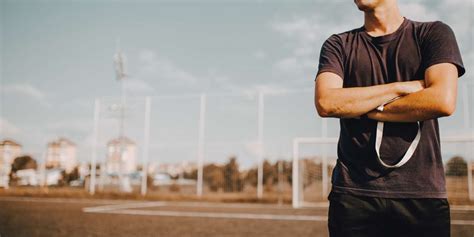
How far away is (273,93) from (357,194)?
15.7 meters

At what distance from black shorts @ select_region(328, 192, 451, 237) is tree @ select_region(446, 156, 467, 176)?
1204 cm

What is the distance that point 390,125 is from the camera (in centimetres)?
176

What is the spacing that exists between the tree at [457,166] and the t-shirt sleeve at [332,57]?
39.4 ft

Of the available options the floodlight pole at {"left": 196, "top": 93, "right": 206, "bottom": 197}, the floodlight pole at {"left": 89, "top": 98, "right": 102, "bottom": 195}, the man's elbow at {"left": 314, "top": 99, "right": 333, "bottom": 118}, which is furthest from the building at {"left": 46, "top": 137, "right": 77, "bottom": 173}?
the man's elbow at {"left": 314, "top": 99, "right": 333, "bottom": 118}

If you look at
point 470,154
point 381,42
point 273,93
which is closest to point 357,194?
point 381,42

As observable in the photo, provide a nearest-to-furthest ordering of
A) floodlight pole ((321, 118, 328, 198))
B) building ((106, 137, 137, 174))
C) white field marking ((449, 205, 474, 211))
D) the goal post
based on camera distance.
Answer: white field marking ((449, 205, 474, 211)) < the goal post < floodlight pole ((321, 118, 328, 198)) < building ((106, 137, 137, 174))

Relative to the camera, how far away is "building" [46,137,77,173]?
2053 cm

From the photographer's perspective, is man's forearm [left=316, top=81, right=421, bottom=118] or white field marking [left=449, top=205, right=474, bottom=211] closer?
man's forearm [left=316, top=81, right=421, bottom=118]

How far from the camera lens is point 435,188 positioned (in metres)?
1.70

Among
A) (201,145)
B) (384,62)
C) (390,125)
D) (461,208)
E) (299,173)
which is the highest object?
(201,145)

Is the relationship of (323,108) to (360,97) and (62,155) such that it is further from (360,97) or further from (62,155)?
(62,155)

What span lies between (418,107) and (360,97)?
0.75ft

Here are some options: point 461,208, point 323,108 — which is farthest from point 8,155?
point 323,108

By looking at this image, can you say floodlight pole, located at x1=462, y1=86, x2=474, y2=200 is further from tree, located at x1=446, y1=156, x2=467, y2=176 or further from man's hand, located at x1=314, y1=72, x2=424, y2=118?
man's hand, located at x1=314, y1=72, x2=424, y2=118
